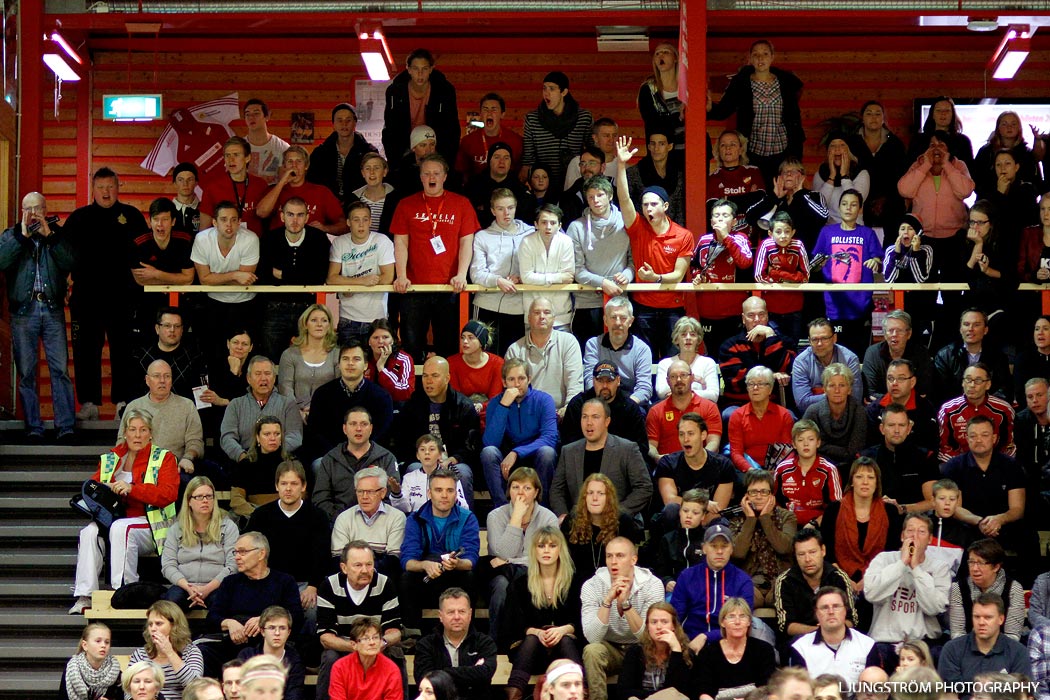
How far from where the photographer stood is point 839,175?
13.1 meters

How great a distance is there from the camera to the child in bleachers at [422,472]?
10.4 m

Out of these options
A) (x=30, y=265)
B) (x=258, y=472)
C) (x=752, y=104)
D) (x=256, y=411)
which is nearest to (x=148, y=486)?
(x=258, y=472)

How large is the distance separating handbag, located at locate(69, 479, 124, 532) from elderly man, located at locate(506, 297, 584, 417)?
302cm

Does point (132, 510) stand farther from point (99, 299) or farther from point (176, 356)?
point (99, 299)

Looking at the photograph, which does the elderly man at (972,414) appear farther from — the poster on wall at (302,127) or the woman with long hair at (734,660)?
the poster on wall at (302,127)

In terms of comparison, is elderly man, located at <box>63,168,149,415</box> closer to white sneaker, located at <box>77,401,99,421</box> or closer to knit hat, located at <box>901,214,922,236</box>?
white sneaker, located at <box>77,401,99,421</box>

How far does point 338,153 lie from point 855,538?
594 cm

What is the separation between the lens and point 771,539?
10.0 m

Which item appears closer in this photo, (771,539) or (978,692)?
(978,692)

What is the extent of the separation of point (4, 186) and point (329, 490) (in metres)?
4.50

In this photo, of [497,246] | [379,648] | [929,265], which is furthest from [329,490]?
[929,265]

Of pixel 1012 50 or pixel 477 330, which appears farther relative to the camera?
pixel 1012 50

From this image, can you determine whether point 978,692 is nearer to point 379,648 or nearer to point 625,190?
point 379,648

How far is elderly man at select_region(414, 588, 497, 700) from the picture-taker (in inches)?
362
